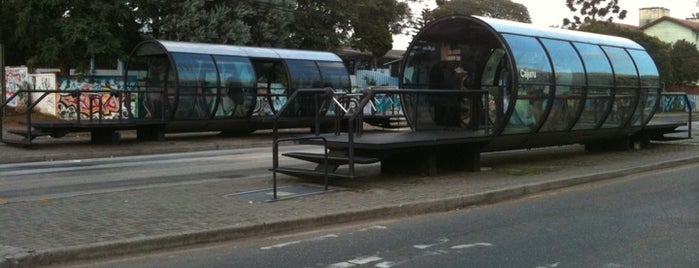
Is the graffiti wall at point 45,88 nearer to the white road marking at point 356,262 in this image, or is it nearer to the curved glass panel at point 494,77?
the curved glass panel at point 494,77

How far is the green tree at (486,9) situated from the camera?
238 ft

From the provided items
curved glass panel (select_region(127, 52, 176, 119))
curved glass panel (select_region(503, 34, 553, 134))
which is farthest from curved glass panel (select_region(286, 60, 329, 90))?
curved glass panel (select_region(503, 34, 553, 134))

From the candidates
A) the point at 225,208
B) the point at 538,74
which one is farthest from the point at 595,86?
the point at 225,208

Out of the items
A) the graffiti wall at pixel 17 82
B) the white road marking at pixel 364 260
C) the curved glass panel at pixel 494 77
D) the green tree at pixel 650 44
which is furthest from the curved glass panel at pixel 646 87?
the green tree at pixel 650 44

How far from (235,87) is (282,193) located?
1223 cm

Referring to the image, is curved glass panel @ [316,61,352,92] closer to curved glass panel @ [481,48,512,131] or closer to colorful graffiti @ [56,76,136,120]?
colorful graffiti @ [56,76,136,120]

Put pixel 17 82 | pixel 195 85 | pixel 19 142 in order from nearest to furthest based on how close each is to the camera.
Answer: pixel 19 142, pixel 195 85, pixel 17 82

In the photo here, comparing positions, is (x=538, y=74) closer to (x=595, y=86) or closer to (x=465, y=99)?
(x=465, y=99)

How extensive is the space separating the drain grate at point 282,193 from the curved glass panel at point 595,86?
6.69 metres

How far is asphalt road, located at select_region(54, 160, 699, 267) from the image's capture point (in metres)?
6.35

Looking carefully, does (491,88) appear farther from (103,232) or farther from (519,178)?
(103,232)

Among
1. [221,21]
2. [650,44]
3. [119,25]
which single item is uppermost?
[650,44]

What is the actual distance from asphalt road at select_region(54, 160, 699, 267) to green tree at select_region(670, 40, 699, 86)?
61204mm

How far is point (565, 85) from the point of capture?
43.5 feet
